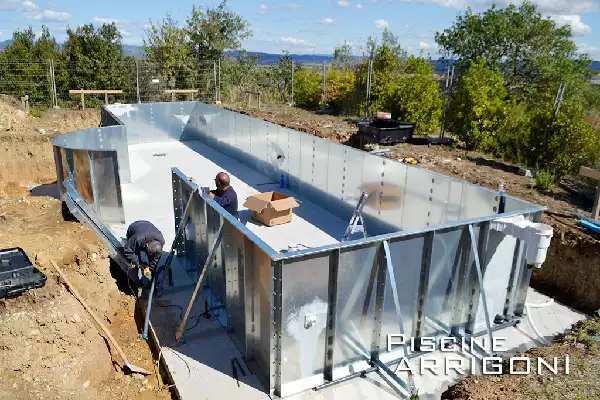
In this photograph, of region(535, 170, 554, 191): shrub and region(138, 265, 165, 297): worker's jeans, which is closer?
region(138, 265, 165, 297): worker's jeans

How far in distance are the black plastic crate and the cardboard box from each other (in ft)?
15.0

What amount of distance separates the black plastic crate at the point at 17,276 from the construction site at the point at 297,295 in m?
0.07

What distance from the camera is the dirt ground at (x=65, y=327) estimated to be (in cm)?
408

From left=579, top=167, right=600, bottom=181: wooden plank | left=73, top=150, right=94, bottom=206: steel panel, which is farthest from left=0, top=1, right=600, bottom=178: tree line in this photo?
left=73, top=150, right=94, bottom=206: steel panel

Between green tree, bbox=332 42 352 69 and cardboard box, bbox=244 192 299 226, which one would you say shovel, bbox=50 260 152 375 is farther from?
green tree, bbox=332 42 352 69

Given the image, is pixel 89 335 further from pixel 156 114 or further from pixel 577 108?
pixel 156 114

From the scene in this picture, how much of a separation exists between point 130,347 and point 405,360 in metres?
3.11

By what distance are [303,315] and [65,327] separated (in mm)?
2295

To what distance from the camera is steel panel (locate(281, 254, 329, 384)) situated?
4188mm

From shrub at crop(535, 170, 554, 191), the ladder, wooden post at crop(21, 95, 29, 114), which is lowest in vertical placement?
the ladder

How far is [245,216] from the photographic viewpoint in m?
9.41

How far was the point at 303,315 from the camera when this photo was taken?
4.34 meters

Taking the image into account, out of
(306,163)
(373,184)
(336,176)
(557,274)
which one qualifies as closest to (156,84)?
(306,163)

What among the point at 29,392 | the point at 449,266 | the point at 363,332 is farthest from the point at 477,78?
the point at 29,392
